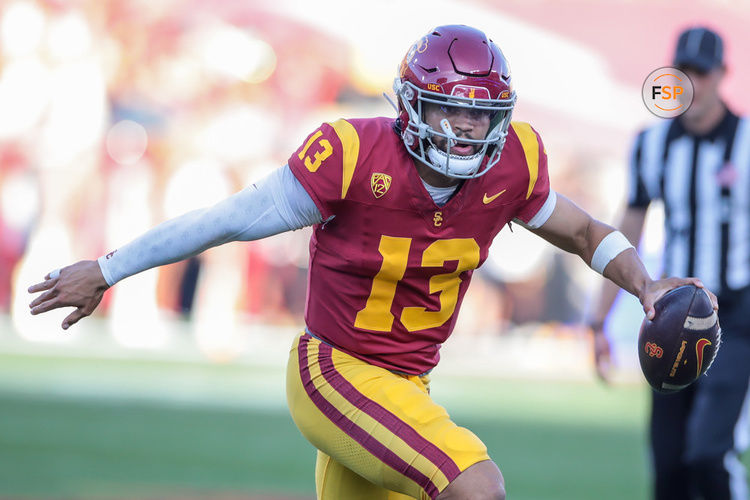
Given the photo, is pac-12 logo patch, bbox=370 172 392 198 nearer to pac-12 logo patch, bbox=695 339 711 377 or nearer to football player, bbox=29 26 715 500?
football player, bbox=29 26 715 500

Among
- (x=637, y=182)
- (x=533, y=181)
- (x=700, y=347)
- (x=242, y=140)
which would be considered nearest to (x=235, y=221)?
(x=533, y=181)

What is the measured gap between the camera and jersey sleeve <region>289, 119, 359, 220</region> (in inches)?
114

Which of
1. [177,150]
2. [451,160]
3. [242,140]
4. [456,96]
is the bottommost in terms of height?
[177,150]

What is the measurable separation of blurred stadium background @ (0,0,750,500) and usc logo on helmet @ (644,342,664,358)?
7.24 metres

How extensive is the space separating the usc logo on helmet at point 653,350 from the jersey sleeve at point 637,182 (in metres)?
1.52

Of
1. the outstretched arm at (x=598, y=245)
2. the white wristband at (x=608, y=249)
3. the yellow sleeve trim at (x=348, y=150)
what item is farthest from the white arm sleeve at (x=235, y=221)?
the white wristband at (x=608, y=249)

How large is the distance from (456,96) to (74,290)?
1198mm

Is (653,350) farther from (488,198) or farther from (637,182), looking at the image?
(637,182)

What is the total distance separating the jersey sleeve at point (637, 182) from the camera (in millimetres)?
4418

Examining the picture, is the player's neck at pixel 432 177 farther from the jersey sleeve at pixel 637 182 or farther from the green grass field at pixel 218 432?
the green grass field at pixel 218 432

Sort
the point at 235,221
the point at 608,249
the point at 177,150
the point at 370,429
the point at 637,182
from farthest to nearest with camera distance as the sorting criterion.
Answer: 1. the point at 177,150
2. the point at 637,182
3. the point at 608,249
4. the point at 235,221
5. the point at 370,429

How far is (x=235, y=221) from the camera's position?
293 centimetres

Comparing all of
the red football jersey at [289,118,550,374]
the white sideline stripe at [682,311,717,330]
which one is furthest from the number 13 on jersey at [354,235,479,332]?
the white sideline stripe at [682,311,717,330]

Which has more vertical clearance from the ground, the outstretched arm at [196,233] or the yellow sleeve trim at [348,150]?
the yellow sleeve trim at [348,150]
